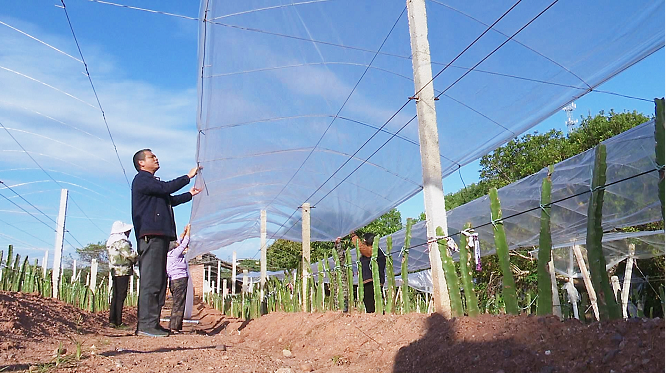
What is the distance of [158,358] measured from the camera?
10.5 ft

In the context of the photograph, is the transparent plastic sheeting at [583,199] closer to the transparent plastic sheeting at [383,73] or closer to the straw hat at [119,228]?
the transparent plastic sheeting at [383,73]

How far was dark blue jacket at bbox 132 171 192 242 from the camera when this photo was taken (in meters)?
4.25

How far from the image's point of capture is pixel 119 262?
19.6ft

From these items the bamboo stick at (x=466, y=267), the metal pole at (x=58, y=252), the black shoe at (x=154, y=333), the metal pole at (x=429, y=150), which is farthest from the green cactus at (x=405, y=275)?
the metal pole at (x=58, y=252)

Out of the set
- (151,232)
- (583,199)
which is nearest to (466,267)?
(151,232)

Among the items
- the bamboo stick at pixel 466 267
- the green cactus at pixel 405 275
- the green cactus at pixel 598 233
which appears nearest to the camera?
the green cactus at pixel 598 233

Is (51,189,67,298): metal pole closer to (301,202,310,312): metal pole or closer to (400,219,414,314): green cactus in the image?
(301,202,310,312): metal pole

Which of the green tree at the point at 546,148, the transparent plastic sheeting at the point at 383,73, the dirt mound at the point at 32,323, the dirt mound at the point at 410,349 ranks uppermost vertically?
the green tree at the point at 546,148

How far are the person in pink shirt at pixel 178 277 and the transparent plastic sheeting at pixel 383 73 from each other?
0.98m

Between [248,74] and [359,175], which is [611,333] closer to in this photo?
[248,74]

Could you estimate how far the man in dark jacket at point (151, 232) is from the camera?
4254 mm

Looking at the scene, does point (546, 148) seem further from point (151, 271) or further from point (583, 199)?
point (151, 271)

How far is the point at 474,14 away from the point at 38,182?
11090 mm

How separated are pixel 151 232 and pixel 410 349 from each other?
218cm
